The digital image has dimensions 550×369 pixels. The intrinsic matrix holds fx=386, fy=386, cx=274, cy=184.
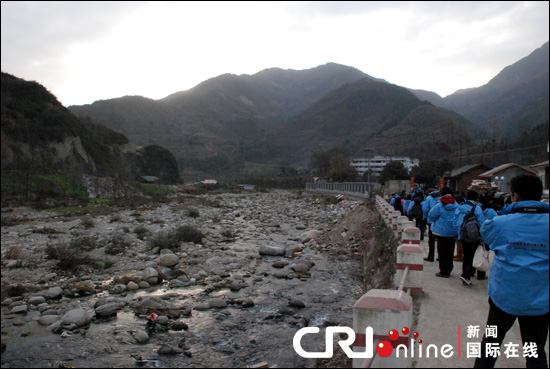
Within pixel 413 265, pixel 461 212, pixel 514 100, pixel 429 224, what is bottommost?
pixel 413 265

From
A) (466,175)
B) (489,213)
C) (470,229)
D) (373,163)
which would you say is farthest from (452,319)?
(373,163)

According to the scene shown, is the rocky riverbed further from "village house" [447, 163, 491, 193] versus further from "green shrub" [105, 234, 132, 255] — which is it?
"village house" [447, 163, 491, 193]

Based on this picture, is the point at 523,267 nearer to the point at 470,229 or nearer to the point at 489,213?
the point at 470,229

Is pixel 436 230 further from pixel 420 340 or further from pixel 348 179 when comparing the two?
pixel 348 179

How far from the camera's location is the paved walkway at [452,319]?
3785 millimetres

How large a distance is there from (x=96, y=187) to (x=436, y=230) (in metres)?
37.7

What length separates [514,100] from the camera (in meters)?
149

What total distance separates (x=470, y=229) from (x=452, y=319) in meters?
1.54

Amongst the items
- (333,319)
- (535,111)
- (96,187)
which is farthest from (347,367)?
(535,111)

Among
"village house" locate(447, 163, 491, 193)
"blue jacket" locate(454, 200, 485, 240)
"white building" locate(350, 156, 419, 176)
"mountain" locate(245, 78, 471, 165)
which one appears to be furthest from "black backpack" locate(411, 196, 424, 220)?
"mountain" locate(245, 78, 471, 165)

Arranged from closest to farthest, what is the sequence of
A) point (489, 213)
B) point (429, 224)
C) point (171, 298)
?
1. point (489, 213)
2. point (429, 224)
3. point (171, 298)

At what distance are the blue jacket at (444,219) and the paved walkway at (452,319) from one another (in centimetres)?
84

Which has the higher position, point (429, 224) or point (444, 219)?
point (444, 219)

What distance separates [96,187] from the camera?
126 ft
